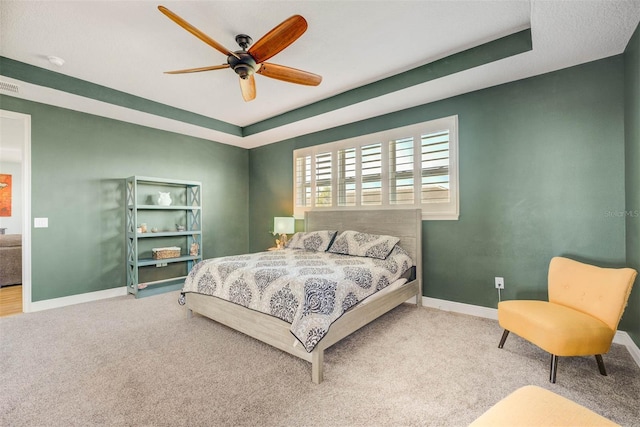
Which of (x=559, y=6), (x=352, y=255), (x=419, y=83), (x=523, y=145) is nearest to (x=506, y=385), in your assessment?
(x=352, y=255)

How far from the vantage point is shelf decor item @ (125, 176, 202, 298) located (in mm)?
4141

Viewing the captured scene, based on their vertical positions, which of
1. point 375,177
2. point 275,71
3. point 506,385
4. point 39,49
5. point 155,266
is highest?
point 39,49

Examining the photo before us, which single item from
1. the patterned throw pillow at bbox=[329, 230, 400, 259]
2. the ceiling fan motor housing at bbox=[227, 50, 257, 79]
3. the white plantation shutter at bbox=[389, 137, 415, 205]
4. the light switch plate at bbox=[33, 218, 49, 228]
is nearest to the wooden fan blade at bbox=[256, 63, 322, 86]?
the ceiling fan motor housing at bbox=[227, 50, 257, 79]

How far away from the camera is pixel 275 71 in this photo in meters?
2.51

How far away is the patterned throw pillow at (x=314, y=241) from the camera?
13.2ft

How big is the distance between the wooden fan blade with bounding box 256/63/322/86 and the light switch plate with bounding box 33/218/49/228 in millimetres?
3378

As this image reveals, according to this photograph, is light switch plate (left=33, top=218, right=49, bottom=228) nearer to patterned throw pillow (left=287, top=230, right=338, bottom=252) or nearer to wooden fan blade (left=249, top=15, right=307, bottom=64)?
patterned throw pillow (left=287, top=230, right=338, bottom=252)

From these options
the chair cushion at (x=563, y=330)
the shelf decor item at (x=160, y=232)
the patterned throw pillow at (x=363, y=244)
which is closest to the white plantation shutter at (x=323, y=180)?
the patterned throw pillow at (x=363, y=244)

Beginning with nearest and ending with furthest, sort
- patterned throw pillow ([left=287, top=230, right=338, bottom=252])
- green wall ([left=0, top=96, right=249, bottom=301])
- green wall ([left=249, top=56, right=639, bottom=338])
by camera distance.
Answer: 1. green wall ([left=249, top=56, right=639, bottom=338])
2. green wall ([left=0, top=96, right=249, bottom=301])
3. patterned throw pillow ([left=287, top=230, right=338, bottom=252])

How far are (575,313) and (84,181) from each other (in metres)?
5.55

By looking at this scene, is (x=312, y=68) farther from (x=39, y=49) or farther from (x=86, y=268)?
(x=86, y=268)

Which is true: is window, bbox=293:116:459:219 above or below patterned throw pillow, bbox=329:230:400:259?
above

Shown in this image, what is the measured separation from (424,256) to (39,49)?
4598 millimetres

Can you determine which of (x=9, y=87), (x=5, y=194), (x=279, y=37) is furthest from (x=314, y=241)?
(x=5, y=194)
